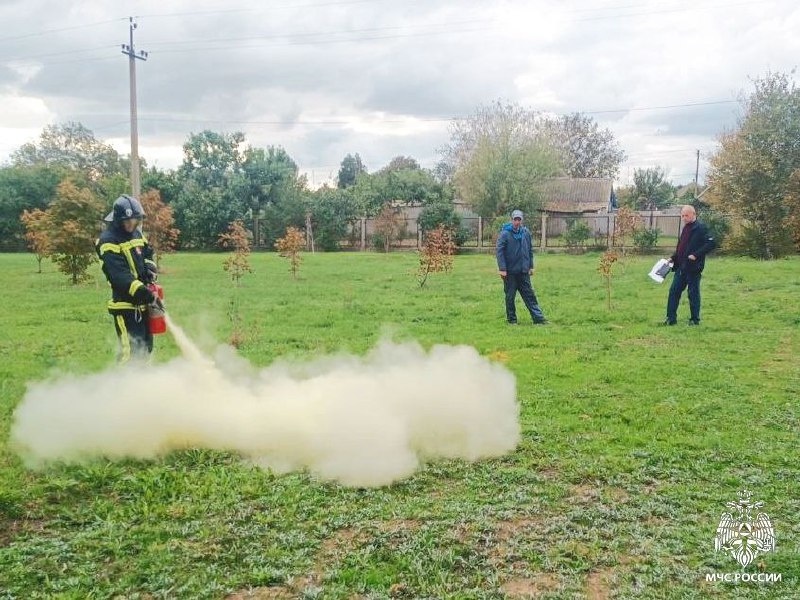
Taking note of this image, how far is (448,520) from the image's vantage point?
420 centimetres

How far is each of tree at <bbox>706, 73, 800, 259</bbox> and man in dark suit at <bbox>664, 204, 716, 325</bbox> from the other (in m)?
16.9

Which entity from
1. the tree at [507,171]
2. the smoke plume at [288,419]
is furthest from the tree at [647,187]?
the smoke plume at [288,419]

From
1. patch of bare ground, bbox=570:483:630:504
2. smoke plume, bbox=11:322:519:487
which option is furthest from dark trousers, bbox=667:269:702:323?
patch of bare ground, bbox=570:483:630:504

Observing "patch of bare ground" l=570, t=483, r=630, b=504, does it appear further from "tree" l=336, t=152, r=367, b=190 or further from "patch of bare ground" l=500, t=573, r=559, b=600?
"tree" l=336, t=152, r=367, b=190

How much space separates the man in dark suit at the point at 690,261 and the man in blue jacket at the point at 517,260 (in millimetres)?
2219

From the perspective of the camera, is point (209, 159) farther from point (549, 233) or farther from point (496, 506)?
point (496, 506)

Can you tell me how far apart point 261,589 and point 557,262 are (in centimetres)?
2271

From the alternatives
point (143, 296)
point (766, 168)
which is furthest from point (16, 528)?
point (766, 168)

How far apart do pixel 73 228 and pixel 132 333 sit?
12.8 meters

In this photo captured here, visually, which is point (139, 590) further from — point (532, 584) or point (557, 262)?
point (557, 262)

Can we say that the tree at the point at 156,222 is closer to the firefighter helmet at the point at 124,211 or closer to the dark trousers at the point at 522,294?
the dark trousers at the point at 522,294

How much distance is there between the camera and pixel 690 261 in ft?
35.6

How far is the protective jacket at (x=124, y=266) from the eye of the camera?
19.9ft

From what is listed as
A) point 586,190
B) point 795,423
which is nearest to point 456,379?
point 795,423
